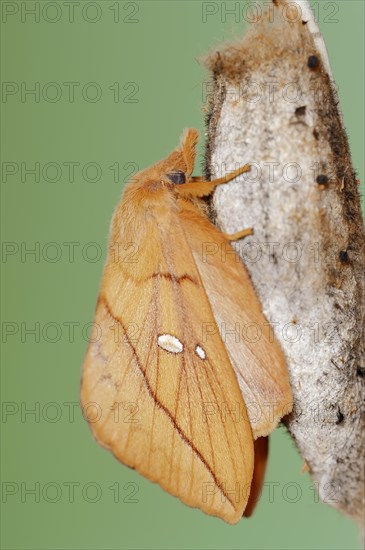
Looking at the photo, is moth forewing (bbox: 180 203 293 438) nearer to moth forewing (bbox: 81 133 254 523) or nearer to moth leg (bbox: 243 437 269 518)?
moth forewing (bbox: 81 133 254 523)

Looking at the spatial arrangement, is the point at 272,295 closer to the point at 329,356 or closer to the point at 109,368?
the point at 329,356

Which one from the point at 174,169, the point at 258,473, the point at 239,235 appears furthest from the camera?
the point at 258,473

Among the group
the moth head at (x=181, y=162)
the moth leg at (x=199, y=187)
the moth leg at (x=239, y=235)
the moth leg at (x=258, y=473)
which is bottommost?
the moth leg at (x=258, y=473)

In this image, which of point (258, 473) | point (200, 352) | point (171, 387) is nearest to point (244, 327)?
point (200, 352)

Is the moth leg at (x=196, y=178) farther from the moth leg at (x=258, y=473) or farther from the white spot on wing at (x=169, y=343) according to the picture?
the moth leg at (x=258, y=473)

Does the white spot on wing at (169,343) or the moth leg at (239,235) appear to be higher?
the moth leg at (239,235)

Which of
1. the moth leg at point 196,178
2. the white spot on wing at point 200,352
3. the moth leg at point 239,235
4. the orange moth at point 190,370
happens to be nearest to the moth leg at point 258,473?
the orange moth at point 190,370

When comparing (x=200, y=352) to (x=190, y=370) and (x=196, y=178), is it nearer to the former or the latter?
(x=190, y=370)
